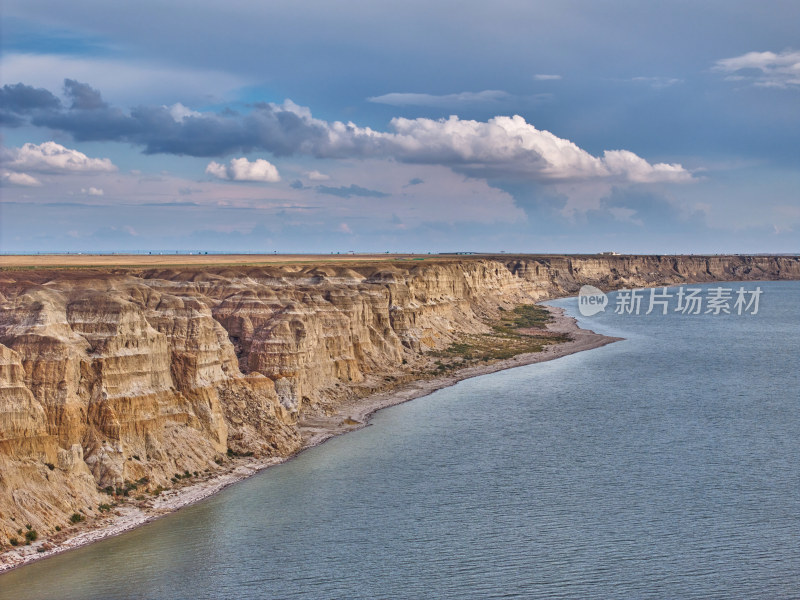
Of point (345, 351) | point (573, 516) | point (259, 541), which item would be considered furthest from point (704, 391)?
point (259, 541)

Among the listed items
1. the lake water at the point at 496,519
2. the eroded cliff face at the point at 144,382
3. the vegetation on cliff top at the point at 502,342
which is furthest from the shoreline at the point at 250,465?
the vegetation on cliff top at the point at 502,342

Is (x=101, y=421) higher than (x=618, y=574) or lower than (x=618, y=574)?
higher

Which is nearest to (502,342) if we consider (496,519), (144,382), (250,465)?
(250,465)

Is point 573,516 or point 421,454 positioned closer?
point 573,516

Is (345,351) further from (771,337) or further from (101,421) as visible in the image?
(771,337)

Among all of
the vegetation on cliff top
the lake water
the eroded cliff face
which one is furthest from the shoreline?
the vegetation on cliff top

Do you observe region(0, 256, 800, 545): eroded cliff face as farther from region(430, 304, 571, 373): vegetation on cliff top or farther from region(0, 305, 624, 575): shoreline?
region(430, 304, 571, 373): vegetation on cliff top
